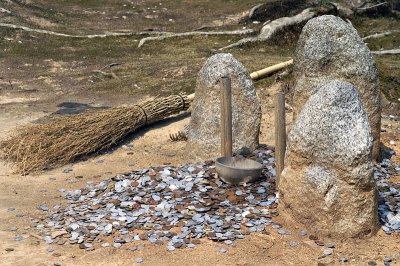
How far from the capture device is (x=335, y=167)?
7.96 metres

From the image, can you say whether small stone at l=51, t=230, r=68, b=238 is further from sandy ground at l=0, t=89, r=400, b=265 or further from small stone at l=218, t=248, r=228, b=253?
small stone at l=218, t=248, r=228, b=253

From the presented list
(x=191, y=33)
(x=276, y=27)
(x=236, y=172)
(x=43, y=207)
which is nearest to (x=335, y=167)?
(x=236, y=172)

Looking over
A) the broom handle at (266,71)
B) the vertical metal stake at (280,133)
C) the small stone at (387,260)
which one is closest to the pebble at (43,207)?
the vertical metal stake at (280,133)

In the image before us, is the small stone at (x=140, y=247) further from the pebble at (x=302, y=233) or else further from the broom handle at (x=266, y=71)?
the broom handle at (x=266, y=71)

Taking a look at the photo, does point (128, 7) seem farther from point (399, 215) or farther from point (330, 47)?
point (399, 215)

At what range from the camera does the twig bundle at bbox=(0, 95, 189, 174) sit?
11.1 metres

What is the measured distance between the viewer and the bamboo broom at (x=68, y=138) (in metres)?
11.1

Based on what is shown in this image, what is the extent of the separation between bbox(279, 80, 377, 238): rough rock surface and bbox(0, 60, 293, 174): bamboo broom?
14.5ft

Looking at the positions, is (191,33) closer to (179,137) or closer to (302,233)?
(179,137)

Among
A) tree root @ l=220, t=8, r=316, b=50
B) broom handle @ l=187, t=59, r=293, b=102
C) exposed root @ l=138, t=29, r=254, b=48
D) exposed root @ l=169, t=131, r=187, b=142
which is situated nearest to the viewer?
exposed root @ l=169, t=131, r=187, b=142

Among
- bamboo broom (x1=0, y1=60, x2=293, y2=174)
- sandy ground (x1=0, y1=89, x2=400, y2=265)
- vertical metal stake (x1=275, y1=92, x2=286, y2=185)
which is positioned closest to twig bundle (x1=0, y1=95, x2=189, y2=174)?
bamboo broom (x1=0, y1=60, x2=293, y2=174)

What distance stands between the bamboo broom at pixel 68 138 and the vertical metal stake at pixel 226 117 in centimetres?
264

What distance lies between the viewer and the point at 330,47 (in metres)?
10.2

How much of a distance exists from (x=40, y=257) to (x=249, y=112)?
436 centimetres
